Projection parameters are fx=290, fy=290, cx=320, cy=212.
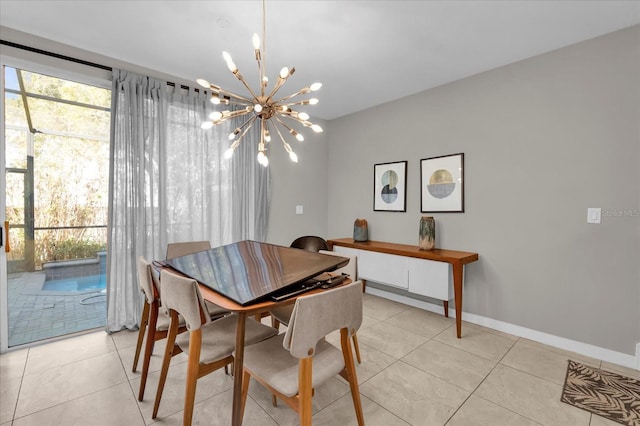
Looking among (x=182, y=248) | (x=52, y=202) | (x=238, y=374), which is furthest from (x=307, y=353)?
(x=52, y=202)

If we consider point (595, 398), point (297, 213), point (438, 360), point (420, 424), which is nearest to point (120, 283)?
point (297, 213)

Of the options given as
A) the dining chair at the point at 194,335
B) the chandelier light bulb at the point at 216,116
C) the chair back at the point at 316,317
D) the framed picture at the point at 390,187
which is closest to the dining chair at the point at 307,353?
A: the chair back at the point at 316,317

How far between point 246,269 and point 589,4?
2.91 metres

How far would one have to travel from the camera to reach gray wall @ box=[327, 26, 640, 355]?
Answer: 7.41 ft

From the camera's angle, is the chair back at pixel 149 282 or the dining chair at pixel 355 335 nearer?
the chair back at pixel 149 282

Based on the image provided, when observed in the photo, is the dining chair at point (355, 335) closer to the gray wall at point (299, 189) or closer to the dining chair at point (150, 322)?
the dining chair at point (150, 322)

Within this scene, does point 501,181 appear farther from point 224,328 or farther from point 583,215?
point 224,328

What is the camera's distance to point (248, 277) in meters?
1.63

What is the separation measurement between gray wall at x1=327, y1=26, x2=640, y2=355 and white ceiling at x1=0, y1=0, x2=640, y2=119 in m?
0.27

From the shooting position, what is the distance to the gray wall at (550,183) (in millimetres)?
2258

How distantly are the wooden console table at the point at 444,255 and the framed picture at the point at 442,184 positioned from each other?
0.50m

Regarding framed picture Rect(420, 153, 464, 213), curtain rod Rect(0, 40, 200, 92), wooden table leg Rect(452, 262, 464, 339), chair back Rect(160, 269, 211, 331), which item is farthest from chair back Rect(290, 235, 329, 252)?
curtain rod Rect(0, 40, 200, 92)

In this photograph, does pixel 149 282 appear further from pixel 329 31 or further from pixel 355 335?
pixel 329 31

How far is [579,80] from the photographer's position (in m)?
2.44
